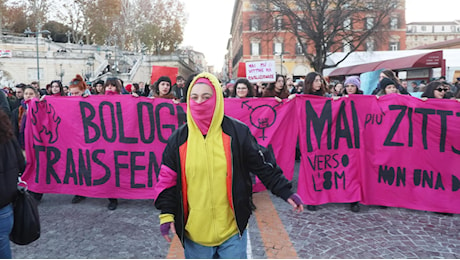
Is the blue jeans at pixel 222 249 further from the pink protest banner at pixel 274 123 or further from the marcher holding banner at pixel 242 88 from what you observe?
the marcher holding banner at pixel 242 88

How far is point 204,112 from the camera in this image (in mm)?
2318

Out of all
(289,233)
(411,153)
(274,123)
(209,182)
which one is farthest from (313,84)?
(209,182)

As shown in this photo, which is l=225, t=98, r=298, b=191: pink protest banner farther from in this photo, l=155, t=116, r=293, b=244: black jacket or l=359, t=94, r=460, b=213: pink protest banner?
l=155, t=116, r=293, b=244: black jacket

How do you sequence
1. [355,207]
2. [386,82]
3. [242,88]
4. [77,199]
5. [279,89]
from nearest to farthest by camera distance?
[355,207], [77,199], [386,82], [242,88], [279,89]

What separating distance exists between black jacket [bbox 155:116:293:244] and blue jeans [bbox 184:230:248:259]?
0.07m

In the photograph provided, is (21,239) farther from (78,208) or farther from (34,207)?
(78,208)

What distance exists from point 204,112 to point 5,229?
1509 millimetres

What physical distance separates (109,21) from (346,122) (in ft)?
199

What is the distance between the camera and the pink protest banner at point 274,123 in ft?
17.8

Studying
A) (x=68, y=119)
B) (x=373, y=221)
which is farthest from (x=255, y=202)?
(x=68, y=119)

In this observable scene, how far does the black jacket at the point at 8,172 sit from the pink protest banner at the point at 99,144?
9.08 feet

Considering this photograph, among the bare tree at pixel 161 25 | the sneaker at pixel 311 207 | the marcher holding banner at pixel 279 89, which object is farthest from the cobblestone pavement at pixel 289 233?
the bare tree at pixel 161 25

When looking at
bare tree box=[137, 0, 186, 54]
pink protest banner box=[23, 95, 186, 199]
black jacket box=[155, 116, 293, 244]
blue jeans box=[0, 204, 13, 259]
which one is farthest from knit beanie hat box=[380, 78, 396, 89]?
bare tree box=[137, 0, 186, 54]

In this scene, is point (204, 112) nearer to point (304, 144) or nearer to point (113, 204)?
point (304, 144)
